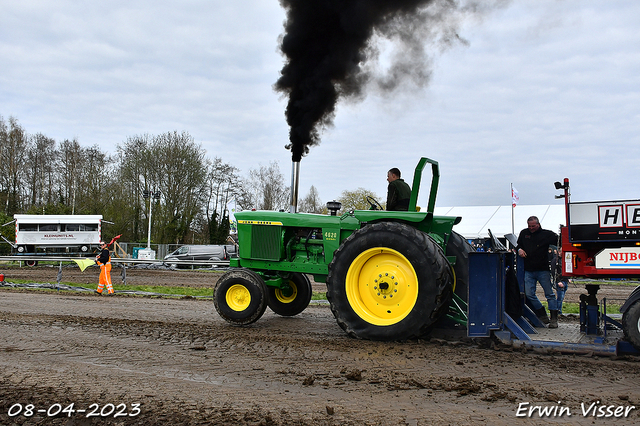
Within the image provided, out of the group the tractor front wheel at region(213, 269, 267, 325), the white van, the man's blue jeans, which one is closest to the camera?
the tractor front wheel at region(213, 269, 267, 325)

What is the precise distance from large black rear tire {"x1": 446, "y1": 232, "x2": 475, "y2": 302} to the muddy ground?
88 centimetres

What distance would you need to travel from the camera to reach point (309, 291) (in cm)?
784

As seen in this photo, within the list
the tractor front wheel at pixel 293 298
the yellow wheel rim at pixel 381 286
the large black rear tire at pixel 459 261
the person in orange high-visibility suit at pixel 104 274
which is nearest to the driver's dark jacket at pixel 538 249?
the large black rear tire at pixel 459 261

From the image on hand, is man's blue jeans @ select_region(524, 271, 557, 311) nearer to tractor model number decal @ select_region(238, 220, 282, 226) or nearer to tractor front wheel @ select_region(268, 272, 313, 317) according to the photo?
tractor front wheel @ select_region(268, 272, 313, 317)

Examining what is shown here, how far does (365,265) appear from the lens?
588 cm

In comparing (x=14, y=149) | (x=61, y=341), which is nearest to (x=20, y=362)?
(x=61, y=341)

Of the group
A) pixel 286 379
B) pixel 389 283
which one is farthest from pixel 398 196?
pixel 286 379

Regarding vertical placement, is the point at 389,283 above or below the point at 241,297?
above

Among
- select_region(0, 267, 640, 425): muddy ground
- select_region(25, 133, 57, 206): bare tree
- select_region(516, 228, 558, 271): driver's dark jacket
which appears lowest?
select_region(0, 267, 640, 425): muddy ground

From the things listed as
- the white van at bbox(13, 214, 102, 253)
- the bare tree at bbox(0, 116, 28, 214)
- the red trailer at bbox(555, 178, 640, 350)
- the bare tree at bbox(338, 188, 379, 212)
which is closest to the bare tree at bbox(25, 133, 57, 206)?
the bare tree at bbox(0, 116, 28, 214)

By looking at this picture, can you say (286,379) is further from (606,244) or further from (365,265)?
(606,244)

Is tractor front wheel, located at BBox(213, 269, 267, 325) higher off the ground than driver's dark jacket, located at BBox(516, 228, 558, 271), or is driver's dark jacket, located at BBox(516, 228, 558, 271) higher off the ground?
driver's dark jacket, located at BBox(516, 228, 558, 271)

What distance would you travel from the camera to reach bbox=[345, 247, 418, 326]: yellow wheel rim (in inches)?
221

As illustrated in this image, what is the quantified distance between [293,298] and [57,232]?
99.8 feet
